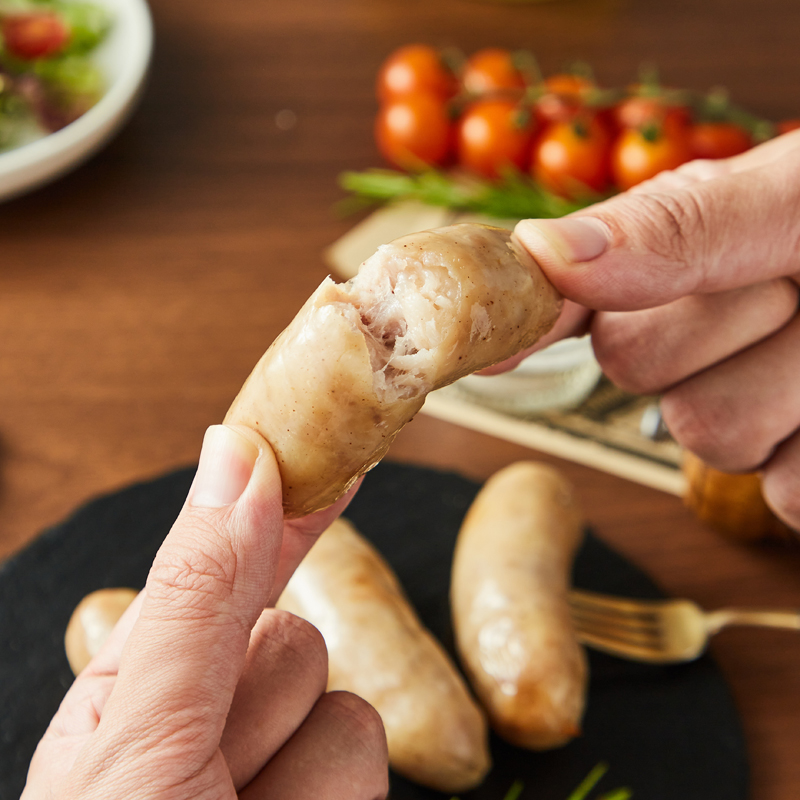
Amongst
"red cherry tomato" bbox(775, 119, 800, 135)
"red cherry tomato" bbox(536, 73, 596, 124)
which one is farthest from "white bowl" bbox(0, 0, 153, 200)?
"red cherry tomato" bbox(775, 119, 800, 135)

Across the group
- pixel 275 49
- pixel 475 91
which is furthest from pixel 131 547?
pixel 275 49

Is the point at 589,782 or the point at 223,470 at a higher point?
the point at 223,470

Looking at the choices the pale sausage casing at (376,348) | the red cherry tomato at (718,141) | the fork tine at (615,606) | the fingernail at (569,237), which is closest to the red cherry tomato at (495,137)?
the red cherry tomato at (718,141)

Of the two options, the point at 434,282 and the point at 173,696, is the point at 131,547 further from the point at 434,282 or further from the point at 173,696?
the point at 434,282

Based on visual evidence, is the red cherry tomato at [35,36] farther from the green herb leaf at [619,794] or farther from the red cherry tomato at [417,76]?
the green herb leaf at [619,794]

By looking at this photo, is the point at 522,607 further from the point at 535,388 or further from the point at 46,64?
the point at 46,64

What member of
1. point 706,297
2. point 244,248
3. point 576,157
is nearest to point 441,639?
point 706,297
